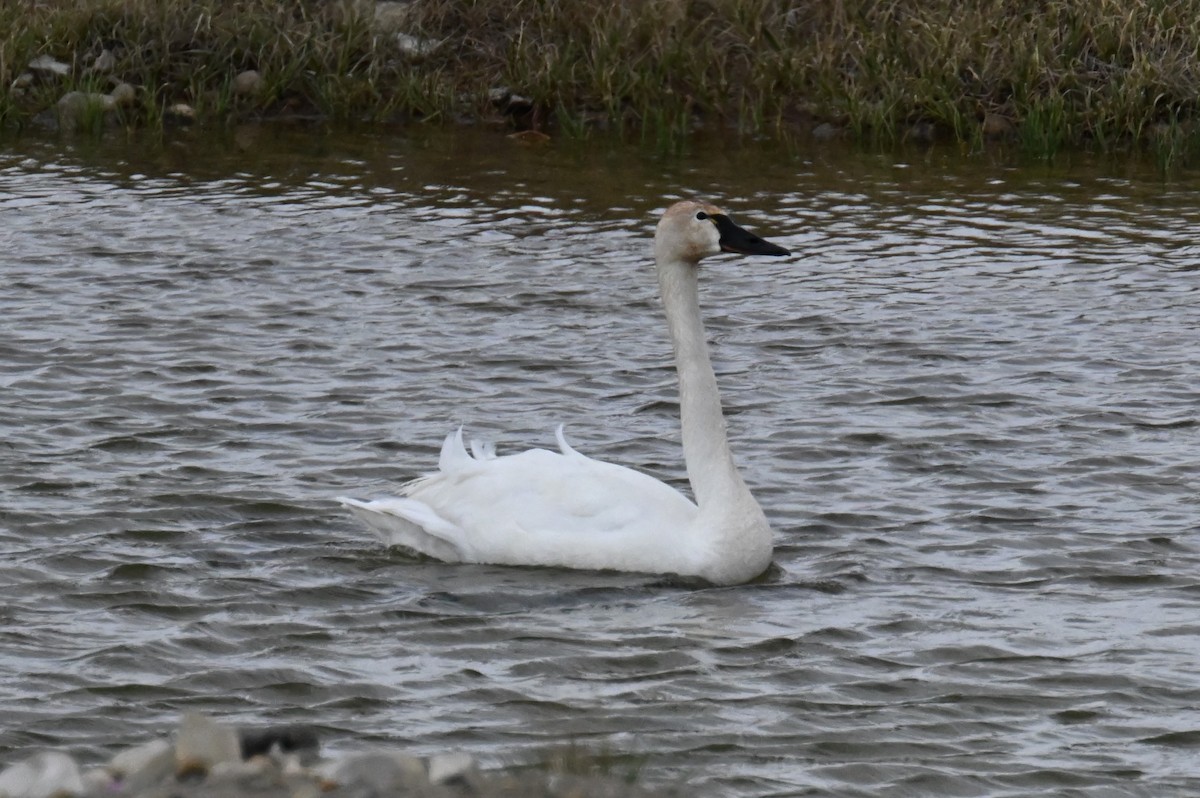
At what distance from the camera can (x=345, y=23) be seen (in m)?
18.0

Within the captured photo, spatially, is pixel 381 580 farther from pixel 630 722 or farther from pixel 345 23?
pixel 345 23

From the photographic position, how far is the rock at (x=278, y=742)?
459 centimetres

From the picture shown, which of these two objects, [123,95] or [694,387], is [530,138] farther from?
[694,387]

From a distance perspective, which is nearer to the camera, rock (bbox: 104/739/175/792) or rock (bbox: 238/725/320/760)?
rock (bbox: 104/739/175/792)

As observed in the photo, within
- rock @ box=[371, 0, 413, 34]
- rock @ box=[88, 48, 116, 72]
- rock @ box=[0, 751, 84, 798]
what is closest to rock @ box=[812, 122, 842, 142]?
rock @ box=[371, 0, 413, 34]

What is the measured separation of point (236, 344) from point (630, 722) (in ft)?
17.4

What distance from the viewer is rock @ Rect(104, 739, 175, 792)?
419 centimetres

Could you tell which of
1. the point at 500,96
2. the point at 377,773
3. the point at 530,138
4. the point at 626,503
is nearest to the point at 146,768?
the point at 377,773

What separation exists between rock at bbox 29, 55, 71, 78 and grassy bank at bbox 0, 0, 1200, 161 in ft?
0.26

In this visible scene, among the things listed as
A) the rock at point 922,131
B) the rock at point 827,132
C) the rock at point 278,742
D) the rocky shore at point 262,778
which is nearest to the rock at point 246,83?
the rock at point 827,132

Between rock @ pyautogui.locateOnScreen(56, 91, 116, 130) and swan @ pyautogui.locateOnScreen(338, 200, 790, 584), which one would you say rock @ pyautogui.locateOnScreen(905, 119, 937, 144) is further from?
swan @ pyautogui.locateOnScreen(338, 200, 790, 584)

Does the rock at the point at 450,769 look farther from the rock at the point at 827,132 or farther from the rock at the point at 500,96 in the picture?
the rock at the point at 500,96

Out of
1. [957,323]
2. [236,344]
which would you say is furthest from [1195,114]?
[236,344]

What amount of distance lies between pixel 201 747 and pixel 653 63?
550 inches
